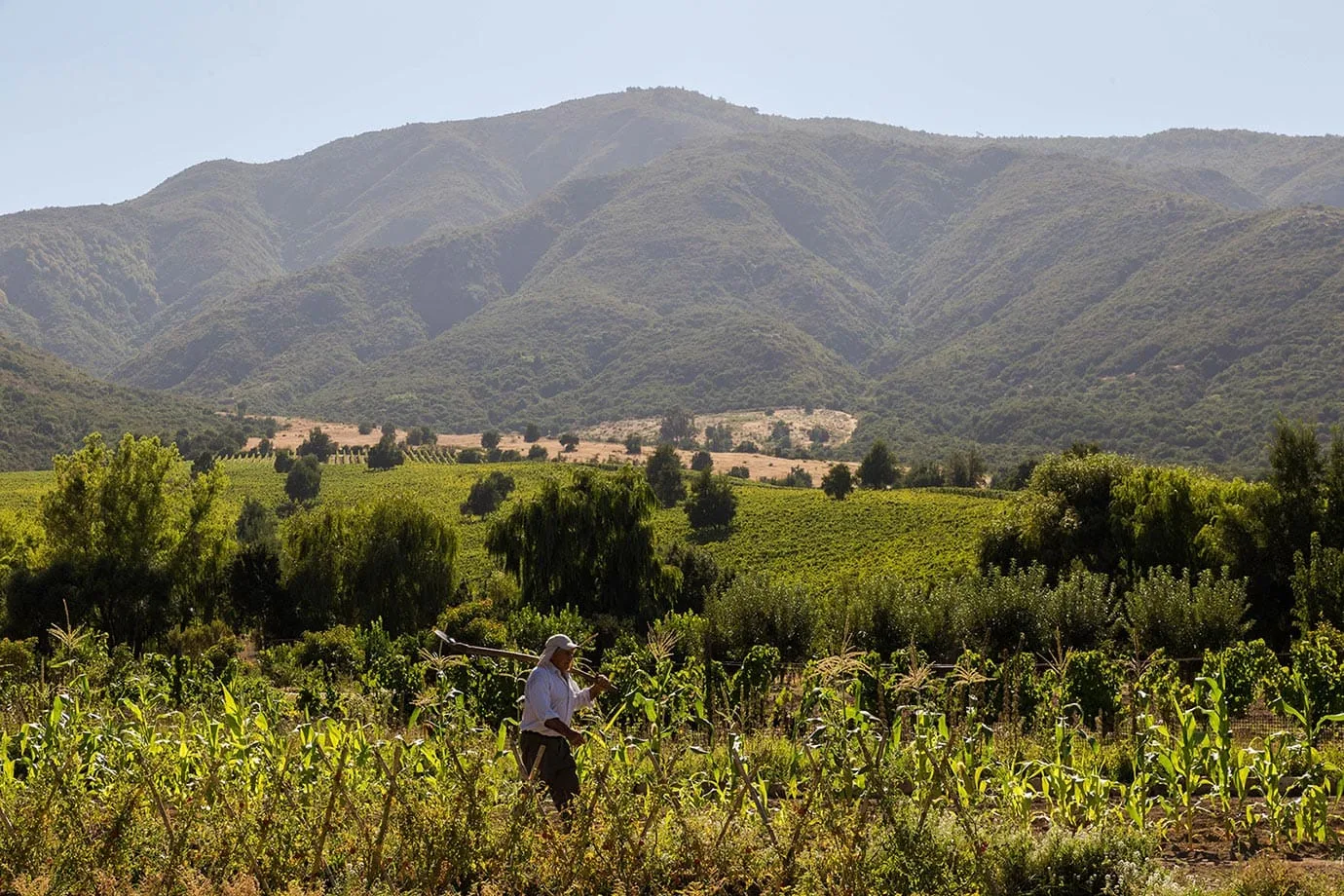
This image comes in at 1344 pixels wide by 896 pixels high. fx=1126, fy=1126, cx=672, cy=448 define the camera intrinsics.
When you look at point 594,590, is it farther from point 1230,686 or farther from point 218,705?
point 1230,686

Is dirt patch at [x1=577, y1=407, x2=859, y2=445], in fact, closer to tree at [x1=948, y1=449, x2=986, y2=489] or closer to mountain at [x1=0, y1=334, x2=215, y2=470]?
mountain at [x1=0, y1=334, x2=215, y2=470]

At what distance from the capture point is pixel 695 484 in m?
57.2

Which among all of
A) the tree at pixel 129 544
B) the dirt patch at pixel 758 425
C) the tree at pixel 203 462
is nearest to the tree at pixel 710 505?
the tree at pixel 129 544

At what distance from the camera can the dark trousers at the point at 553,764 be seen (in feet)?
22.3

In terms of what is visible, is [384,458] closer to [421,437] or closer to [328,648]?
[421,437]

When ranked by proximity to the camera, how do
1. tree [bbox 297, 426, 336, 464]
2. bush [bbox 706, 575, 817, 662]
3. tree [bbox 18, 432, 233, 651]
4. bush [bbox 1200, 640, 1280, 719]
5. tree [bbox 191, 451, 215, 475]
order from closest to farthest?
bush [bbox 1200, 640, 1280, 719] < bush [bbox 706, 575, 817, 662] < tree [bbox 18, 432, 233, 651] < tree [bbox 191, 451, 215, 475] < tree [bbox 297, 426, 336, 464]

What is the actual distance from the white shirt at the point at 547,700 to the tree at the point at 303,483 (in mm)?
66123

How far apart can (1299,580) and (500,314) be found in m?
174

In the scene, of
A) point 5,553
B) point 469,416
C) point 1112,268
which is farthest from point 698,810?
point 1112,268

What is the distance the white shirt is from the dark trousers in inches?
3.3

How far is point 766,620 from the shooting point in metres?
21.0

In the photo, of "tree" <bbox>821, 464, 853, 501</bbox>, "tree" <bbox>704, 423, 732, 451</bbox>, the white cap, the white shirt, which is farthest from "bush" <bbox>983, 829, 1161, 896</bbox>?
"tree" <bbox>704, 423, 732, 451</bbox>

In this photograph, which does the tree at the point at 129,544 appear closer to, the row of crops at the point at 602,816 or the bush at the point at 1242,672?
the row of crops at the point at 602,816

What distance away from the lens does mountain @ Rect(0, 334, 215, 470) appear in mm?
91500
